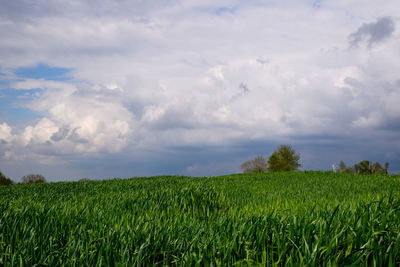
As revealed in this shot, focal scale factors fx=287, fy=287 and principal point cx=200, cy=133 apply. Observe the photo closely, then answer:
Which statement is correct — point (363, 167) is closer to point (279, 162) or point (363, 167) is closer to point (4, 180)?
point (279, 162)

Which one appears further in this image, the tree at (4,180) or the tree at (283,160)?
the tree at (283,160)

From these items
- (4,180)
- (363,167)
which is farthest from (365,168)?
(4,180)

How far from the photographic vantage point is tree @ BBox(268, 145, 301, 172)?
1634 inches

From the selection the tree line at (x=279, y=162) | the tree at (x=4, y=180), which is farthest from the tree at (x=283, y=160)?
the tree at (x=4, y=180)

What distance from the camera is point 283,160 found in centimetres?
4209

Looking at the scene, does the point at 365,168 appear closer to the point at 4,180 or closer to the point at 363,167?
the point at 363,167

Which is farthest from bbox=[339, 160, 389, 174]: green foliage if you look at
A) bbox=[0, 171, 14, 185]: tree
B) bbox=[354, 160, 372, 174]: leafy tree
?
Answer: bbox=[0, 171, 14, 185]: tree

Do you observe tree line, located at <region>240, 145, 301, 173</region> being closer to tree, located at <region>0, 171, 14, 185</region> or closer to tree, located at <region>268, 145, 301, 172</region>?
tree, located at <region>268, 145, 301, 172</region>

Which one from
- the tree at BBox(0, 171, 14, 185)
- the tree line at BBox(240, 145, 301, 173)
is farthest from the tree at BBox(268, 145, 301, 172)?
the tree at BBox(0, 171, 14, 185)

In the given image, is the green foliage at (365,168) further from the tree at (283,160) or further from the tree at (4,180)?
the tree at (4,180)

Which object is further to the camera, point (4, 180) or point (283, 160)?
point (283, 160)

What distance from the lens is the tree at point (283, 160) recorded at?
41500 mm

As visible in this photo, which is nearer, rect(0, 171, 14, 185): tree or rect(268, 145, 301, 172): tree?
rect(0, 171, 14, 185): tree

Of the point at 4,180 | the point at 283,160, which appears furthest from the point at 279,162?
the point at 4,180
